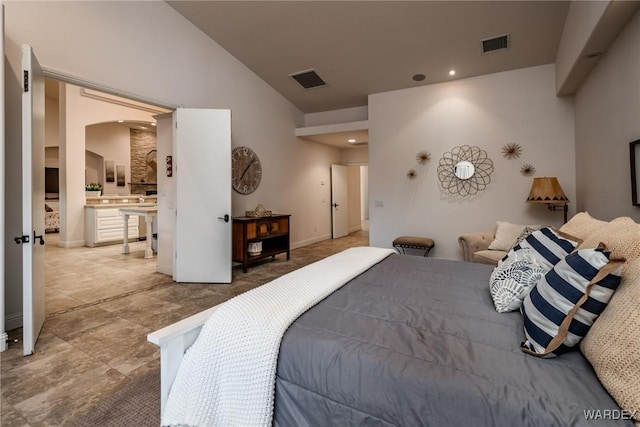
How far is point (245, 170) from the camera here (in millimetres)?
4977

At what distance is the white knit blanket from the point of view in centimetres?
110

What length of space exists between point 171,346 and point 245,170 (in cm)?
405

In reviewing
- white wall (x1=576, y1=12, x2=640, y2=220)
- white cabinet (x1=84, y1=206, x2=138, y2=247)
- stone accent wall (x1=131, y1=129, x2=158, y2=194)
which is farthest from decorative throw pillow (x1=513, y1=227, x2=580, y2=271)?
stone accent wall (x1=131, y1=129, x2=158, y2=194)

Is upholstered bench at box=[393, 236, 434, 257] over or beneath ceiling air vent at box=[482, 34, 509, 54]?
beneath

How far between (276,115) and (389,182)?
2583mm

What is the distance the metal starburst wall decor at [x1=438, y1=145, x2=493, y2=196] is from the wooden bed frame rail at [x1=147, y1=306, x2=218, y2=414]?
4530 millimetres

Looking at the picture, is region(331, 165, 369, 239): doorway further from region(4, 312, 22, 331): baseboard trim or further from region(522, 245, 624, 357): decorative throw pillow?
region(522, 245, 624, 357): decorative throw pillow

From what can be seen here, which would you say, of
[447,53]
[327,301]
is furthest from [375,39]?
[327,301]

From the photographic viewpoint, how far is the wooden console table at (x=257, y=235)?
14.7 feet

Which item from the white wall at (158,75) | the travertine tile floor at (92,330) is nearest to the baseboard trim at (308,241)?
the white wall at (158,75)

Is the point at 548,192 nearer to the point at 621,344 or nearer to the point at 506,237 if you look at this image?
the point at 506,237

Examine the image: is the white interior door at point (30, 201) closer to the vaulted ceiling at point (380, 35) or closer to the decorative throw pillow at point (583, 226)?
the vaulted ceiling at point (380, 35)

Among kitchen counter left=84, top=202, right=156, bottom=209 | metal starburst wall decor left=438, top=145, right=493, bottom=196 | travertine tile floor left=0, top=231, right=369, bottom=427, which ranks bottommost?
travertine tile floor left=0, top=231, right=369, bottom=427

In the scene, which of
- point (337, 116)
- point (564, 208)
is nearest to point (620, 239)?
point (564, 208)
